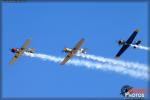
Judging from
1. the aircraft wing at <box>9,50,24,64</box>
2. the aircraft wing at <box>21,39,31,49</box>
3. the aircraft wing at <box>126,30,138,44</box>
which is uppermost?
the aircraft wing at <box>126,30,138,44</box>

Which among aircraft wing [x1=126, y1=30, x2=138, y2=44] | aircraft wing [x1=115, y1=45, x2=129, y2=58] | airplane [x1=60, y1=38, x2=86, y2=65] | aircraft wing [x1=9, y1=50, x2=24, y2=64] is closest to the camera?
airplane [x1=60, y1=38, x2=86, y2=65]

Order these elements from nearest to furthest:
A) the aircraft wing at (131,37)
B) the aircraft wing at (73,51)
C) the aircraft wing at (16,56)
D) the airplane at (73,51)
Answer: the aircraft wing at (73,51)
the airplane at (73,51)
the aircraft wing at (131,37)
the aircraft wing at (16,56)

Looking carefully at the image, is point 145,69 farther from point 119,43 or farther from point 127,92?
point 119,43

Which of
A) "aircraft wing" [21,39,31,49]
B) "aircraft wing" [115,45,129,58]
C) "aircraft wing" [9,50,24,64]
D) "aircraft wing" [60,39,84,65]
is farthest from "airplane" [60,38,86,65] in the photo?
"aircraft wing" [115,45,129,58]

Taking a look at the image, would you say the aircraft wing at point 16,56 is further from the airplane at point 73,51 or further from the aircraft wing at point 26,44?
the airplane at point 73,51

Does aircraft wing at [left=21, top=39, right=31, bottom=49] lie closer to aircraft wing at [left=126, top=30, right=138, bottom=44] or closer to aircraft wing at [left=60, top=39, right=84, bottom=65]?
aircraft wing at [left=60, top=39, right=84, bottom=65]

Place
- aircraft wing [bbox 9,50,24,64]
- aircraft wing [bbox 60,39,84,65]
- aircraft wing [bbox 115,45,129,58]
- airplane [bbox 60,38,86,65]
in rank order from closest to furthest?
aircraft wing [bbox 60,39,84,65], airplane [bbox 60,38,86,65], aircraft wing [bbox 9,50,24,64], aircraft wing [bbox 115,45,129,58]

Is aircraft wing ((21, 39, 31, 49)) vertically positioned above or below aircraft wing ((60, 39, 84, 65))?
above

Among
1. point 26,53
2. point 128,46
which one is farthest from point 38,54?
point 128,46

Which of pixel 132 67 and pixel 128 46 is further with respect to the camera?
pixel 128 46

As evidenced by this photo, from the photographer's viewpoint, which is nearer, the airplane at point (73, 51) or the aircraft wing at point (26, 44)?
the airplane at point (73, 51)

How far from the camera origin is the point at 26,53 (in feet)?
257

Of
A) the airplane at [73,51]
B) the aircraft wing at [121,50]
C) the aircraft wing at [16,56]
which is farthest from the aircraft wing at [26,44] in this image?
the aircraft wing at [121,50]

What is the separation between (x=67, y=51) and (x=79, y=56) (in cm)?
182
